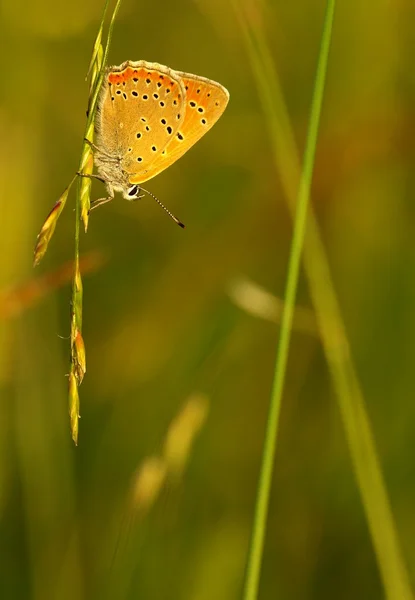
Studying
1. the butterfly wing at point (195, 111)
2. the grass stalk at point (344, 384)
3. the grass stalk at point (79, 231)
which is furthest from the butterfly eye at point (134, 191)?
the grass stalk at point (79, 231)

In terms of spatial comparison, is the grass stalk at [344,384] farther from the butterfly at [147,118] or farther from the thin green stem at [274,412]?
the thin green stem at [274,412]

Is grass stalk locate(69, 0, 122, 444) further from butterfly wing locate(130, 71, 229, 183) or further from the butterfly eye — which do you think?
the butterfly eye

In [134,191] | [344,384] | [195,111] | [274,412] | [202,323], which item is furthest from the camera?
[202,323]

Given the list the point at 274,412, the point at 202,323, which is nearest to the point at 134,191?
the point at 202,323

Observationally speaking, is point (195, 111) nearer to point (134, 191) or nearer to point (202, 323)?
point (134, 191)

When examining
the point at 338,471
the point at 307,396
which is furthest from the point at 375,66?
the point at 338,471

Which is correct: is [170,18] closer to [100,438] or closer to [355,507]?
[100,438]

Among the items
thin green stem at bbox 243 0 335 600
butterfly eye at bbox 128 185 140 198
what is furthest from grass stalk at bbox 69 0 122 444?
butterfly eye at bbox 128 185 140 198
